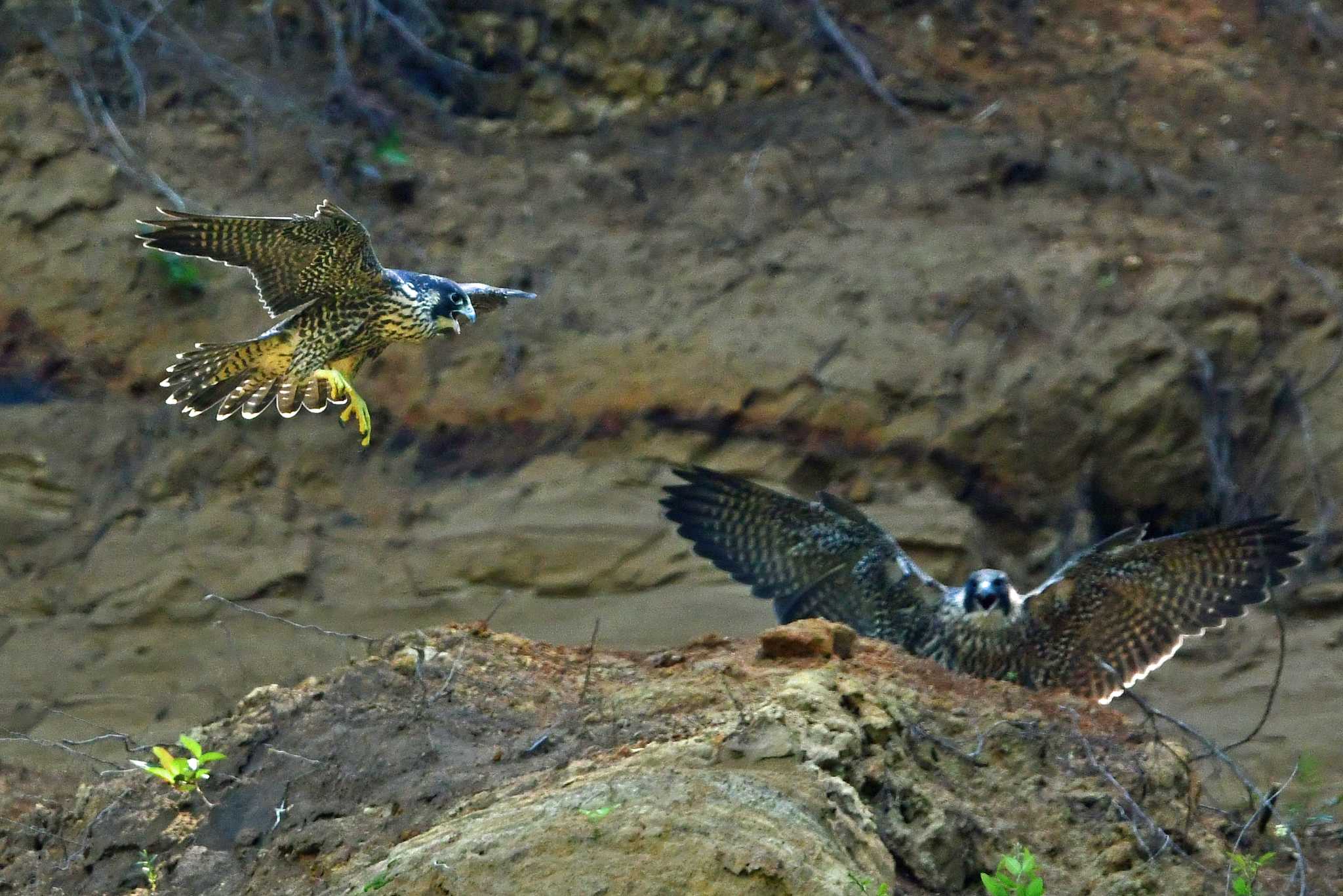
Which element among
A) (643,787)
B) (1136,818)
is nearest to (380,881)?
(643,787)

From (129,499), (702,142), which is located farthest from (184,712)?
(702,142)

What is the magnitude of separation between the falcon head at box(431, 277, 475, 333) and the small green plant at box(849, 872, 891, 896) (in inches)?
97.4

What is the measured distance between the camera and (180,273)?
838 centimetres

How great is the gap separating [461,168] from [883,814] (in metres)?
5.56

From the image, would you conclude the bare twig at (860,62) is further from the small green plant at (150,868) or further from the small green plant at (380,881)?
the small green plant at (380,881)

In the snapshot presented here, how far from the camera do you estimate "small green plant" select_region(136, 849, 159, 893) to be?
427 centimetres

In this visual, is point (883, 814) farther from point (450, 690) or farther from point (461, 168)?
point (461, 168)

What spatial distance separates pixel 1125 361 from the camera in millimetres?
8328

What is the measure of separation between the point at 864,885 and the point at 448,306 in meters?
2.58

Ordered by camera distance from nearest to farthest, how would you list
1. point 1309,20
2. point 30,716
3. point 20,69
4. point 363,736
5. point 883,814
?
point 883,814 → point 363,736 → point 30,716 → point 20,69 → point 1309,20

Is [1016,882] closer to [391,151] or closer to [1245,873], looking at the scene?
[1245,873]

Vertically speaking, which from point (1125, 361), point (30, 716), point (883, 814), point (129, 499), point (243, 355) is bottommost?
point (30, 716)

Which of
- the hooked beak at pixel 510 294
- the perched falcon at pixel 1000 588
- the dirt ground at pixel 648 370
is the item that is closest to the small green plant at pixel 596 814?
the hooked beak at pixel 510 294

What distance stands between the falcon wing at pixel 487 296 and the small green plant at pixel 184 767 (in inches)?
72.1
